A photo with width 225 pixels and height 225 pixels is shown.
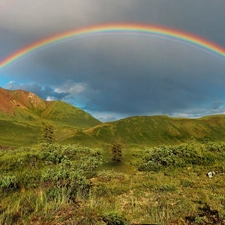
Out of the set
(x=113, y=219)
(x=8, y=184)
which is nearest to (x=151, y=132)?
(x=8, y=184)

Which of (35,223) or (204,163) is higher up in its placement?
(204,163)

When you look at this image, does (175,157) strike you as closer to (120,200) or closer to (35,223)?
(120,200)

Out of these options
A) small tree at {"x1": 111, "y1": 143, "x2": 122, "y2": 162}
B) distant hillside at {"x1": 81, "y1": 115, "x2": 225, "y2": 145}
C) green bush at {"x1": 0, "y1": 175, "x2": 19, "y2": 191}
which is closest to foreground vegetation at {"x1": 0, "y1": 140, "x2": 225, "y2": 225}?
green bush at {"x1": 0, "y1": 175, "x2": 19, "y2": 191}

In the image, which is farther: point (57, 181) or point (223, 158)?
point (223, 158)

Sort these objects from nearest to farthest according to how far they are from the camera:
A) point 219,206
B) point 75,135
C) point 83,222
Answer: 1. point 83,222
2. point 219,206
3. point 75,135

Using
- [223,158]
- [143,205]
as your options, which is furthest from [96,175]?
[223,158]

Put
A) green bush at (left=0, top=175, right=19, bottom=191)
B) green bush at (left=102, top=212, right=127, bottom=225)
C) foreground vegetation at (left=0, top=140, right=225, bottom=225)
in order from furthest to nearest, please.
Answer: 1. green bush at (left=0, top=175, right=19, bottom=191)
2. foreground vegetation at (left=0, top=140, right=225, bottom=225)
3. green bush at (left=102, top=212, right=127, bottom=225)

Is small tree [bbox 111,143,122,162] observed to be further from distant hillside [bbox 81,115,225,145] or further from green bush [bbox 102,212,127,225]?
distant hillside [bbox 81,115,225,145]

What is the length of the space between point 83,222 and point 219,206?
22.1 ft

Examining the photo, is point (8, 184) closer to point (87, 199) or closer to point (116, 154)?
point (87, 199)

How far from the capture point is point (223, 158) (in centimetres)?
3198

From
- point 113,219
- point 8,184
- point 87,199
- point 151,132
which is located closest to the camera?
point 113,219

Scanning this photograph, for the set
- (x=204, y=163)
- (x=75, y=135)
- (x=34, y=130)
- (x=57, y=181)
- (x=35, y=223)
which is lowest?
(x=35, y=223)

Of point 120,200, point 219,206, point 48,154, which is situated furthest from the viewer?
point 48,154
